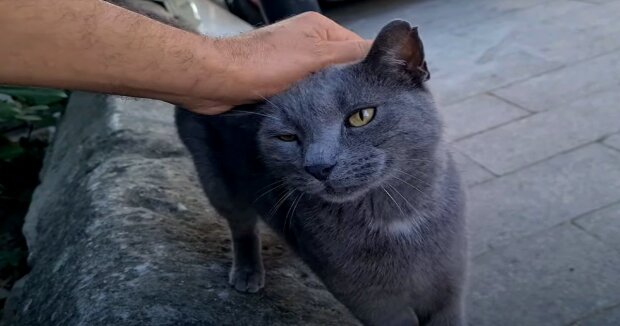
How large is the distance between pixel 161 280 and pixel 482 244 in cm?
111

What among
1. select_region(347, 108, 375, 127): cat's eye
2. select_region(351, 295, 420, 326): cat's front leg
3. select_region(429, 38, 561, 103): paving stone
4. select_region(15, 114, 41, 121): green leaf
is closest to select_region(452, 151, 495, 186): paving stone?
select_region(429, 38, 561, 103): paving stone

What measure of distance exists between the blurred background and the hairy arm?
38cm

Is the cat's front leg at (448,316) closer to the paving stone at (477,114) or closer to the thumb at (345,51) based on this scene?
the thumb at (345,51)

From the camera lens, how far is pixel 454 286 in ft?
5.26

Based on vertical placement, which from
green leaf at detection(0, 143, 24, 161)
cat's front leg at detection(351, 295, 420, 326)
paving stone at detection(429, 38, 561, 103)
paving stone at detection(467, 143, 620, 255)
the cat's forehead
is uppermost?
the cat's forehead

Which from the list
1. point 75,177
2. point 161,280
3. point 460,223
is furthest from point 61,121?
point 460,223

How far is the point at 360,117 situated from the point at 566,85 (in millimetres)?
2186

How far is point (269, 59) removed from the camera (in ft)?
4.58

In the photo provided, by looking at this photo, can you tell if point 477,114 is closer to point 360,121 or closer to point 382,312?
point 382,312

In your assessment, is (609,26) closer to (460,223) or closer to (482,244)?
(482,244)

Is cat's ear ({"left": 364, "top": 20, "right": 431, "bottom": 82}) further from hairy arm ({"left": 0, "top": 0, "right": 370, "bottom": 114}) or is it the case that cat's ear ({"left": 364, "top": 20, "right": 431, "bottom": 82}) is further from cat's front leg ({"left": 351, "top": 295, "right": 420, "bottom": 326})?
cat's front leg ({"left": 351, "top": 295, "right": 420, "bottom": 326})

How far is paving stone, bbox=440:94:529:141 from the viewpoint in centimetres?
305

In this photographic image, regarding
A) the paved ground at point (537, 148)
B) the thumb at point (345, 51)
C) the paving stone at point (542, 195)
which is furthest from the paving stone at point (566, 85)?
the thumb at point (345, 51)

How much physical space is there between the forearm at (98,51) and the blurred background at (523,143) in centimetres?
61
